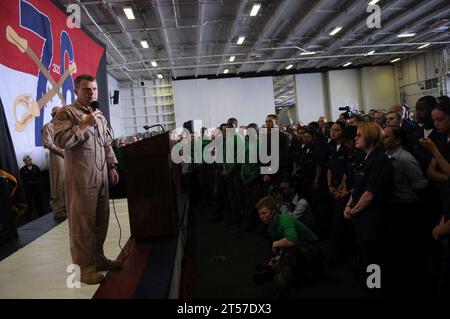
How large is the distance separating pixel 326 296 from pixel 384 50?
1450 cm

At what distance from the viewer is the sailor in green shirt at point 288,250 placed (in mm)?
2801

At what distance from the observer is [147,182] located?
111 inches

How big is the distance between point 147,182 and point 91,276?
82cm

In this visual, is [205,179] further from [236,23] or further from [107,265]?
[236,23]

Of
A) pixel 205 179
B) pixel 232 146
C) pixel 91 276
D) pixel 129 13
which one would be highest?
pixel 129 13

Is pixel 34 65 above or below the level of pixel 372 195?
above

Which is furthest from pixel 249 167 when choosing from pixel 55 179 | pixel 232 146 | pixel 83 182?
pixel 83 182

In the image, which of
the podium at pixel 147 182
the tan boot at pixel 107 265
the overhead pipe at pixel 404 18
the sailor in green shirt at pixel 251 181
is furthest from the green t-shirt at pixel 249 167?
the overhead pipe at pixel 404 18

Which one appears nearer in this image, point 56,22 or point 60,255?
point 60,255

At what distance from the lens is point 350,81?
58.5ft

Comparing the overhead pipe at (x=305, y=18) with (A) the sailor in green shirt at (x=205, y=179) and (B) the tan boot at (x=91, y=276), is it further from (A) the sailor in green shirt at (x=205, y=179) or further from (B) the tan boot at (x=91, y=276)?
(B) the tan boot at (x=91, y=276)

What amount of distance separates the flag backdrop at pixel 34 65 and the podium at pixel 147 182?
249 centimetres
